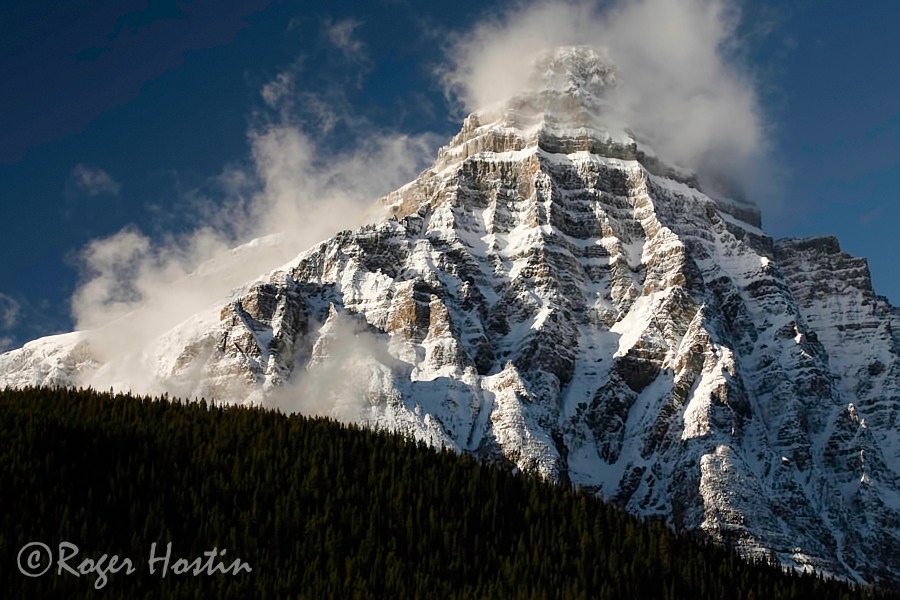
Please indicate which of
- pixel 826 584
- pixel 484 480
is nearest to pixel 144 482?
pixel 484 480

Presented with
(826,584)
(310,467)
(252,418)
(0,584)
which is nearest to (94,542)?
(0,584)

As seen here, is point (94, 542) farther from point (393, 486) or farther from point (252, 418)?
A: point (252, 418)

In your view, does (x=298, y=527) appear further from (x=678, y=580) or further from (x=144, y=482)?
(x=678, y=580)

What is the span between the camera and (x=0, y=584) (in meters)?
22.9

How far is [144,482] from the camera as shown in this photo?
28844 millimetres

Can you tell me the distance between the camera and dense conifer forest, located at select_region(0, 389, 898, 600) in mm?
24875

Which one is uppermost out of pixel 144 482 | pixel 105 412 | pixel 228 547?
pixel 105 412

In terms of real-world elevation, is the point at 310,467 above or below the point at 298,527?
above

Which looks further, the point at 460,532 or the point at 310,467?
the point at 310,467

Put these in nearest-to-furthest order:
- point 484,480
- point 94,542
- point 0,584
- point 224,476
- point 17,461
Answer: point 0,584 < point 94,542 < point 17,461 < point 224,476 < point 484,480

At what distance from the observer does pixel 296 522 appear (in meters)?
28.1

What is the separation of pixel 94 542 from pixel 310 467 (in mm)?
8186

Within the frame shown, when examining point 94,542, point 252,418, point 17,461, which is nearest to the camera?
point 94,542

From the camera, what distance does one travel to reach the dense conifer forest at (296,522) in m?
24.9
